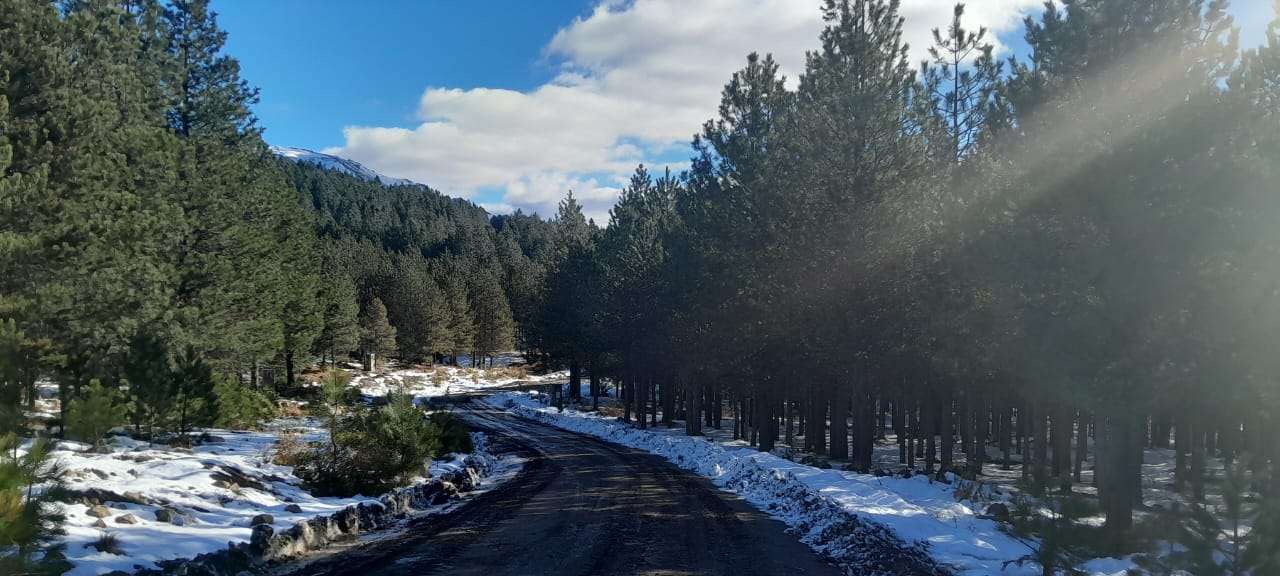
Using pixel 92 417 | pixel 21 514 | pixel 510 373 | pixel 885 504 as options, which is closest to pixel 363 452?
pixel 92 417

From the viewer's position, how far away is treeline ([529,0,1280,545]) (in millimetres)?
11031

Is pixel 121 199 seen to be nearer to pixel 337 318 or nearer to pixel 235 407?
pixel 235 407

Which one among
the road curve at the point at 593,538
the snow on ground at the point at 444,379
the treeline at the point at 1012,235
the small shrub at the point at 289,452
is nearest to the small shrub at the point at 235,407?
the small shrub at the point at 289,452

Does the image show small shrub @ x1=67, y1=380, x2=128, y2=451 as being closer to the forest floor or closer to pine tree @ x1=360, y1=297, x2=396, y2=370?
the forest floor

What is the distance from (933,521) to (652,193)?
113ft

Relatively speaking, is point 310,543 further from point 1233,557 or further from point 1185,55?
point 1185,55

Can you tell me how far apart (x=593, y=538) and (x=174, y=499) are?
239 inches

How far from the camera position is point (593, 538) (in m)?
11.4

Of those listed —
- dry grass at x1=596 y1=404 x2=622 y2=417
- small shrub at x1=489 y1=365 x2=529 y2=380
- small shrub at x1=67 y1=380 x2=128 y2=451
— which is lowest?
dry grass at x1=596 y1=404 x2=622 y2=417

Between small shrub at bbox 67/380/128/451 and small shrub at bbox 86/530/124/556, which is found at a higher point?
small shrub at bbox 67/380/128/451

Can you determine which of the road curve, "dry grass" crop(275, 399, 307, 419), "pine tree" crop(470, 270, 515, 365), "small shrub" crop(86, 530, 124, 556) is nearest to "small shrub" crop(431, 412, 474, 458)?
the road curve

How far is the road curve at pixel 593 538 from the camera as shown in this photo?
9.45 m

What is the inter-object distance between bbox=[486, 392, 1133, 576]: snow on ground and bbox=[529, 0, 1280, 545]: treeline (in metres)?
1.41

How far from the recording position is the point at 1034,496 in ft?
25.1
